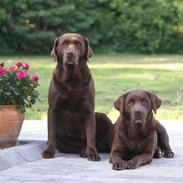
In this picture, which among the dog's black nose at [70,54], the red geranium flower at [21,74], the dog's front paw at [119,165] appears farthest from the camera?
the red geranium flower at [21,74]

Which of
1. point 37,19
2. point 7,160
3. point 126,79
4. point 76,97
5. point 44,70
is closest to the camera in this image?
point 7,160

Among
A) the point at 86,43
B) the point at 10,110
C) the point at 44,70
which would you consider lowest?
the point at 44,70

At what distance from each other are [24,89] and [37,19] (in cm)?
3308

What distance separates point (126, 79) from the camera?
22109mm

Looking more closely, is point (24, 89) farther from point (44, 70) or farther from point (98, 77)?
point (44, 70)

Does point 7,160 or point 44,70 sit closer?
point 7,160

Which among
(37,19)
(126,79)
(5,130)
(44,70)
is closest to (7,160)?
(5,130)

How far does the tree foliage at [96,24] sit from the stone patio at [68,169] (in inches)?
1248

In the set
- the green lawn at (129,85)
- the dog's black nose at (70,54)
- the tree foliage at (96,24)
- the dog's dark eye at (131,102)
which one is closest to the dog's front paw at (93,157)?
the dog's dark eye at (131,102)

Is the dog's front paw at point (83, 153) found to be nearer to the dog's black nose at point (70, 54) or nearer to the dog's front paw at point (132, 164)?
the dog's front paw at point (132, 164)

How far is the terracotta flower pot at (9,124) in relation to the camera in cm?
798

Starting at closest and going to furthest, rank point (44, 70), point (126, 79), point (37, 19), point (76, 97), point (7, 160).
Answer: point (7, 160) → point (76, 97) → point (126, 79) → point (44, 70) → point (37, 19)

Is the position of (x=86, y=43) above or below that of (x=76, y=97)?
above

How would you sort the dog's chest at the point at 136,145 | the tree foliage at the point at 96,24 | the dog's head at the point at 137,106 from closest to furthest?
the dog's head at the point at 137,106, the dog's chest at the point at 136,145, the tree foliage at the point at 96,24
